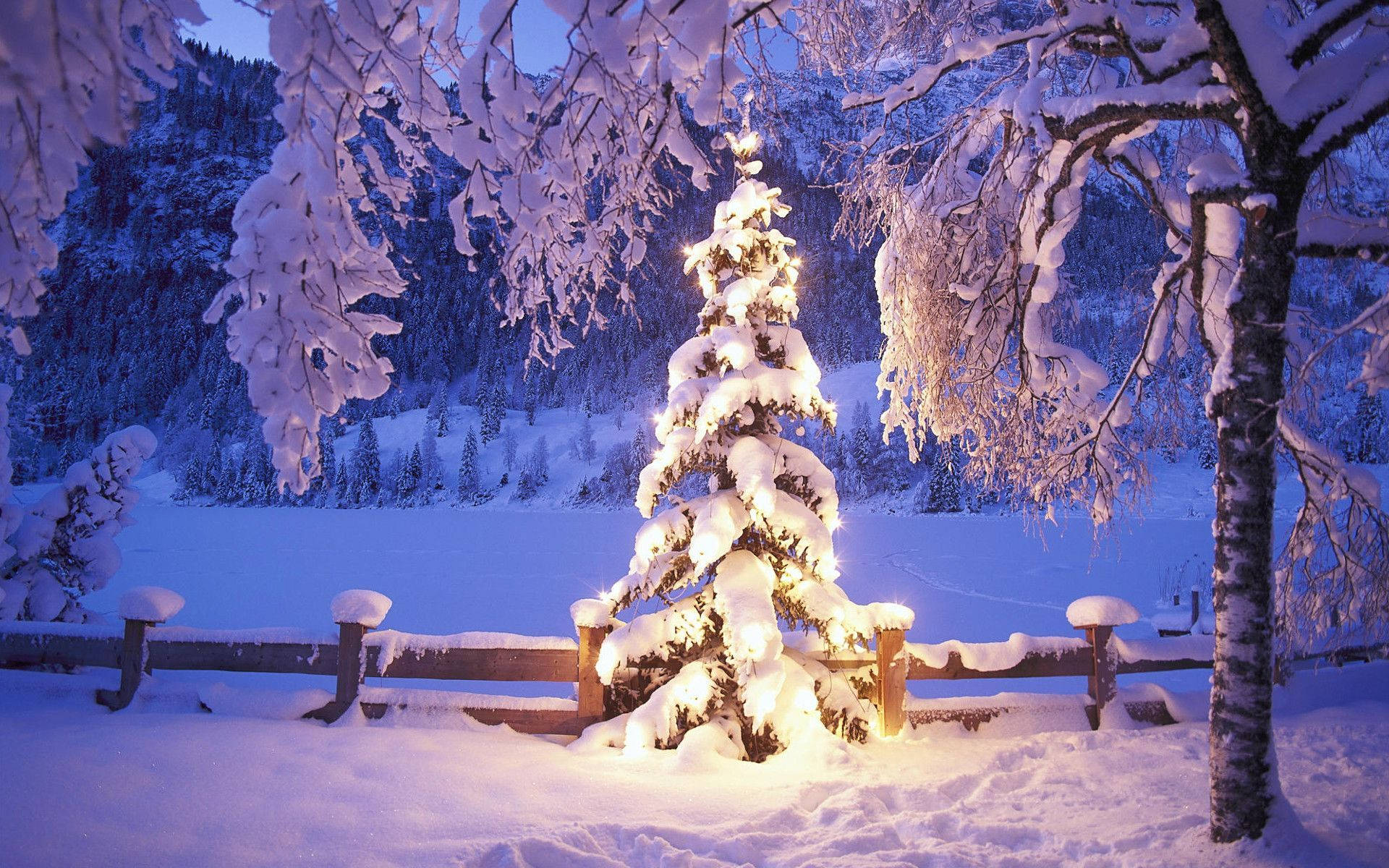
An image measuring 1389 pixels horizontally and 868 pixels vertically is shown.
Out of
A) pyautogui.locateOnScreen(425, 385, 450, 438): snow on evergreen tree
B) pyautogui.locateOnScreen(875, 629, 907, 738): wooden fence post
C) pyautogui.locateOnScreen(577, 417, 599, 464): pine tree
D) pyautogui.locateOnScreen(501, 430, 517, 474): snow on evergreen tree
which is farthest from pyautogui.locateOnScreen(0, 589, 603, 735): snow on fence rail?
pyautogui.locateOnScreen(425, 385, 450, 438): snow on evergreen tree

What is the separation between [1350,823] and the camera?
3.60 m

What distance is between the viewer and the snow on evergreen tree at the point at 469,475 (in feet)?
229

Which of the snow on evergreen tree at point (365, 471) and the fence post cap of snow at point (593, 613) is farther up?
the snow on evergreen tree at point (365, 471)

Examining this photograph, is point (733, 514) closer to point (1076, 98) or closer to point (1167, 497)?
point (1076, 98)

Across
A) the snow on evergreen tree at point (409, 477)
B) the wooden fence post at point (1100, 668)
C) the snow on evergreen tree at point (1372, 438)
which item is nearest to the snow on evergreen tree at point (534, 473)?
the snow on evergreen tree at point (409, 477)

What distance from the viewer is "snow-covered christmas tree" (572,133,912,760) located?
4.93 meters

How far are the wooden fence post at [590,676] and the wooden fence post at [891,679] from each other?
6.86 feet

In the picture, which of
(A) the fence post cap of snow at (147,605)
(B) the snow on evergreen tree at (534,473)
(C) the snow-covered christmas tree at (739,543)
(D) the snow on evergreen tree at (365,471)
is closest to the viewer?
(C) the snow-covered christmas tree at (739,543)

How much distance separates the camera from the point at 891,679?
5.34 meters

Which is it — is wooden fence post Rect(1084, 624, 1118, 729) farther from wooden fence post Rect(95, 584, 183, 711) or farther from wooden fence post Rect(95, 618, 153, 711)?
wooden fence post Rect(95, 618, 153, 711)

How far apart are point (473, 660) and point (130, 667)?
265cm

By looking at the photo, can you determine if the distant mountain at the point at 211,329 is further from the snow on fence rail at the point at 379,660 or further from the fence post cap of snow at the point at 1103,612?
the fence post cap of snow at the point at 1103,612

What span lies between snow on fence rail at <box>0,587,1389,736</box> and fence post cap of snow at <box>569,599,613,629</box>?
0.06 m

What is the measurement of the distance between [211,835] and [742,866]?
2.45m
